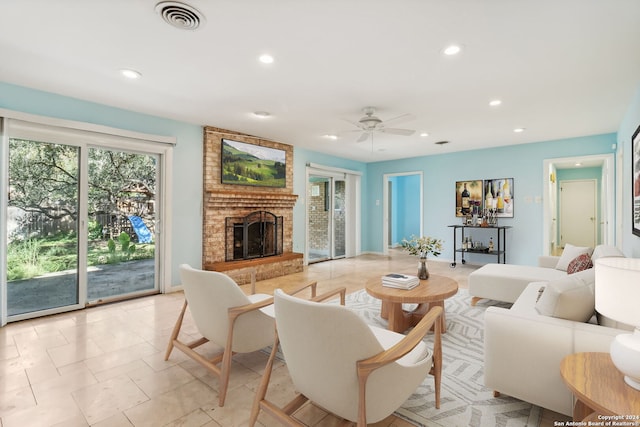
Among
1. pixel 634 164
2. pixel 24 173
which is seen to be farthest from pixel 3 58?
pixel 634 164

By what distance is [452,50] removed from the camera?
249 centimetres

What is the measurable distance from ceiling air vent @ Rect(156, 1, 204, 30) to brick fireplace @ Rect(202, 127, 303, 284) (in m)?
2.73

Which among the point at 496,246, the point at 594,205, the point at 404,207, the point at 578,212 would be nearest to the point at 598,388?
the point at 496,246

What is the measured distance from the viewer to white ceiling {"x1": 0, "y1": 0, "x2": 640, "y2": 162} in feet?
6.68

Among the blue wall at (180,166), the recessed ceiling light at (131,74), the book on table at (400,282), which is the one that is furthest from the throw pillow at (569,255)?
the recessed ceiling light at (131,74)

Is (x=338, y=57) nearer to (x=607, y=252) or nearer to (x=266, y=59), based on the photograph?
(x=266, y=59)

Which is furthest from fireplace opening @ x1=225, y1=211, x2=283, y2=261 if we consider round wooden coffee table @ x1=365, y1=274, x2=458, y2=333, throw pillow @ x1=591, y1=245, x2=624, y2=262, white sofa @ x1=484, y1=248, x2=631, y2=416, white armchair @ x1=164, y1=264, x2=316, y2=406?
throw pillow @ x1=591, y1=245, x2=624, y2=262

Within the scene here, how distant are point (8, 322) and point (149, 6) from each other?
347 cm

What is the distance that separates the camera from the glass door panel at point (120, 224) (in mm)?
3939

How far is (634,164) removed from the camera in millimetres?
3199

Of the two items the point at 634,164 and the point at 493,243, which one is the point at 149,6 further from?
the point at 493,243

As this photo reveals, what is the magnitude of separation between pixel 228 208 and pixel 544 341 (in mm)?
4379

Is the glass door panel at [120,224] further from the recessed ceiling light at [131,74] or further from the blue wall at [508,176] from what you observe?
the blue wall at [508,176]

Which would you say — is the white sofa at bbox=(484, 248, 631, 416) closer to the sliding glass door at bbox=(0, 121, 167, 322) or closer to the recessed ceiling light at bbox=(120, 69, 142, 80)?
the recessed ceiling light at bbox=(120, 69, 142, 80)
